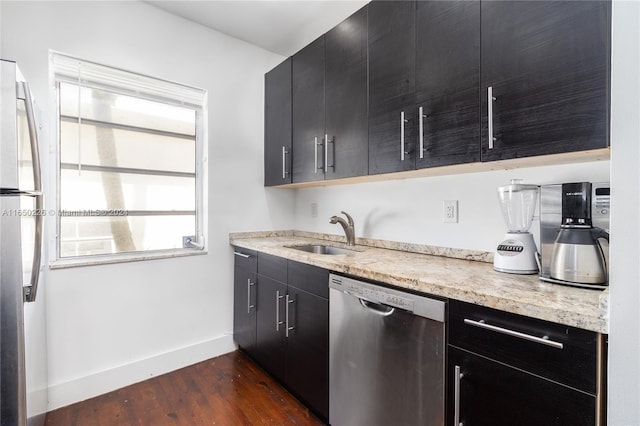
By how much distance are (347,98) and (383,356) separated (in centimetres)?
147

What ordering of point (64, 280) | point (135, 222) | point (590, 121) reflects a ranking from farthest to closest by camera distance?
point (135, 222)
point (64, 280)
point (590, 121)

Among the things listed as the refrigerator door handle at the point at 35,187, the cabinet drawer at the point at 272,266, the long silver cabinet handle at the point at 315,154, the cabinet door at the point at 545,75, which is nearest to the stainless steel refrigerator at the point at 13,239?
the refrigerator door handle at the point at 35,187

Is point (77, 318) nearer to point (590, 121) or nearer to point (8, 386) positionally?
point (8, 386)

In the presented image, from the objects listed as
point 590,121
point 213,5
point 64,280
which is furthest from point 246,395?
point 213,5

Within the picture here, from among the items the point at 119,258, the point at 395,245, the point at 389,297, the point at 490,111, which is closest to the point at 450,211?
the point at 395,245

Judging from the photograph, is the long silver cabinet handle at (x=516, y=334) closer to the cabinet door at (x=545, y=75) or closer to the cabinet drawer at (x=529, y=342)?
the cabinet drawer at (x=529, y=342)

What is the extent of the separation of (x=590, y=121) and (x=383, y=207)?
4.07 feet

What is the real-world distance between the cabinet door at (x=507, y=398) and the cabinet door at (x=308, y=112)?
4.71ft

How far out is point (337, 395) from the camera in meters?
1.51

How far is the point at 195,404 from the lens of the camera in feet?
5.94

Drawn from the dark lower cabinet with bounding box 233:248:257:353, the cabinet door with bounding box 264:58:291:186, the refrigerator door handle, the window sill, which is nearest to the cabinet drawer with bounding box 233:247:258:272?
the dark lower cabinet with bounding box 233:248:257:353

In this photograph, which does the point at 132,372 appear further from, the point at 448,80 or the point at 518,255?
the point at 448,80

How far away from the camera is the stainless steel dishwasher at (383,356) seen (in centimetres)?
111

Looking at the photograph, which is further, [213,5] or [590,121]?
[213,5]
